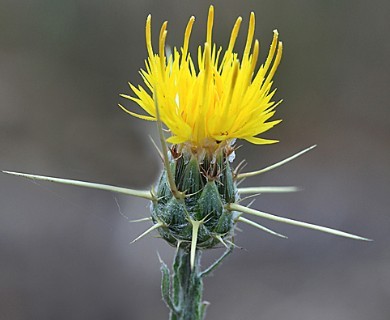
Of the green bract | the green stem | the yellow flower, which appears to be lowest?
the green stem

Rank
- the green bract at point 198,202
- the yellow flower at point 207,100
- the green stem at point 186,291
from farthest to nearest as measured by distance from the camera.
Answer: the green stem at point 186,291 → the green bract at point 198,202 → the yellow flower at point 207,100

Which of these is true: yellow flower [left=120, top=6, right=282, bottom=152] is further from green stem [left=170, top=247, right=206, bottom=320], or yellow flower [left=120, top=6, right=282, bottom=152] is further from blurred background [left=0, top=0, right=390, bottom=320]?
blurred background [left=0, top=0, right=390, bottom=320]

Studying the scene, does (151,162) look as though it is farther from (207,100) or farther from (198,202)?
(207,100)

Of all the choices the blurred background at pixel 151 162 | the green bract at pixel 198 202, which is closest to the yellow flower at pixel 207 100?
the green bract at pixel 198 202

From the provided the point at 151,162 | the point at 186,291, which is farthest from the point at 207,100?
the point at 151,162

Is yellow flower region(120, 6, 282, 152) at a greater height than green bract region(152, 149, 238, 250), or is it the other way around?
yellow flower region(120, 6, 282, 152)

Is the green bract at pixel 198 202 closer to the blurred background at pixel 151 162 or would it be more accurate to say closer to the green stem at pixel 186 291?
the green stem at pixel 186 291

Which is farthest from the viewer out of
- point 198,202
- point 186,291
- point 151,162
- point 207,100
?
point 151,162

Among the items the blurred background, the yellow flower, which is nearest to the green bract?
the yellow flower
